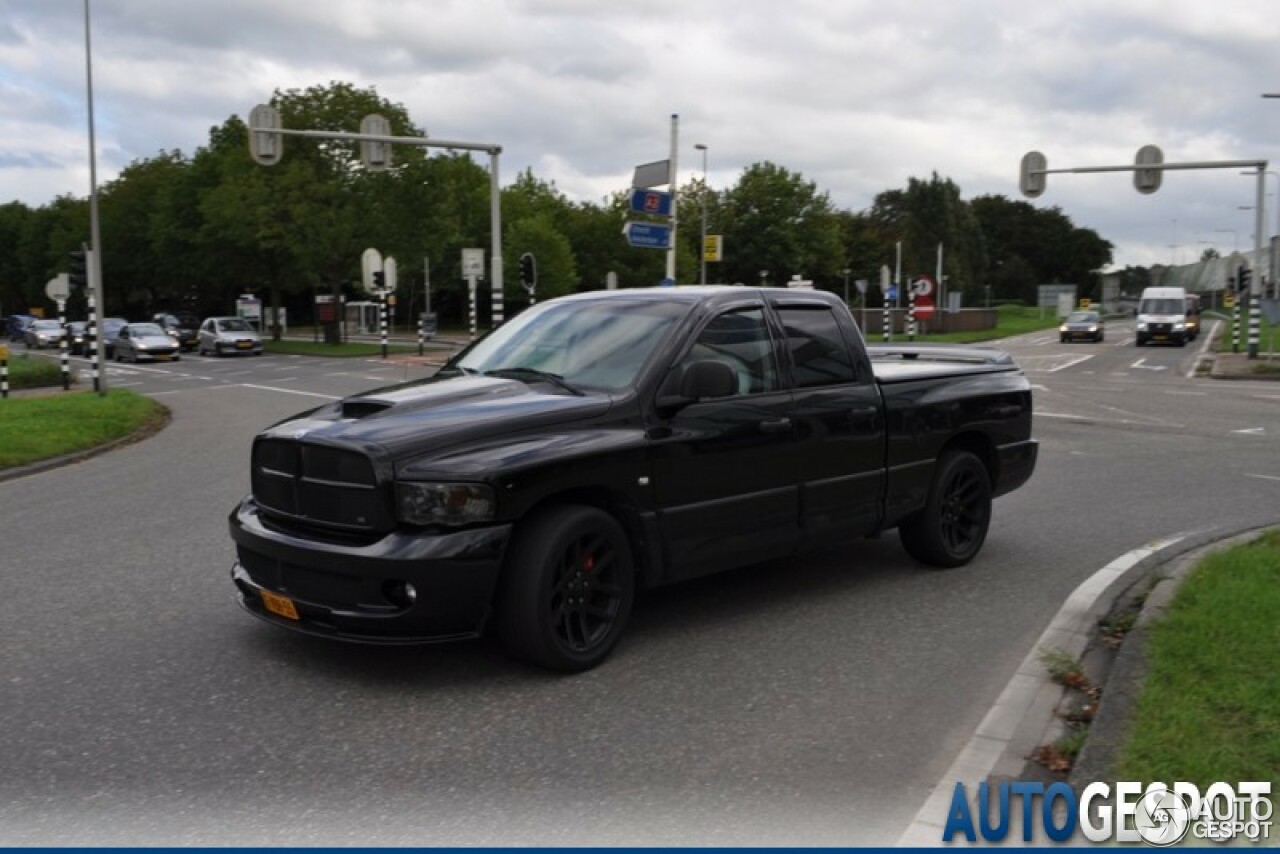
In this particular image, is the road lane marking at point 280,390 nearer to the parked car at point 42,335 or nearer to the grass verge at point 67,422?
the grass verge at point 67,422

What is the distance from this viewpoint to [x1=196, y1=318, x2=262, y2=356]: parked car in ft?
152

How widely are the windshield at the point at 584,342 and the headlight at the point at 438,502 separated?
1.07m

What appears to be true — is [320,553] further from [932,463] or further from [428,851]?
[932,463]

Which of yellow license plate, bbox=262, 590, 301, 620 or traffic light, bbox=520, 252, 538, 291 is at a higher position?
traffic light, bbox=520, 252, 538, 291

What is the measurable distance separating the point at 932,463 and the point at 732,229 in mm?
79655

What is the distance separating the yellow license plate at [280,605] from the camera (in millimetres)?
4977

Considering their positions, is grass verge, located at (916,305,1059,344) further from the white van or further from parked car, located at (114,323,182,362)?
parked car, located at (114,323,182,362)

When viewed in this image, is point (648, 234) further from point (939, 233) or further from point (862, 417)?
point (939, 233)

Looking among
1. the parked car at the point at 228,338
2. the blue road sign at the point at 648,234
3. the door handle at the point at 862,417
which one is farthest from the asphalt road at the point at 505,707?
the parked car at the point at 228,338

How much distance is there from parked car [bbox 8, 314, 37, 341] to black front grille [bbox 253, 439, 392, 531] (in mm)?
66342

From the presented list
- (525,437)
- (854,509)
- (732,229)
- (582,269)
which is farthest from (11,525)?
(732,229)

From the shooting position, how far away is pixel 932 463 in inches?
280

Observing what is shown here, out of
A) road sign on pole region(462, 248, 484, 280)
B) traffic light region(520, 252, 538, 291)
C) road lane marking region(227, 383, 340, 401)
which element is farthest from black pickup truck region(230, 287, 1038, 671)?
road sign on pole region(462, 248, 484, 280)

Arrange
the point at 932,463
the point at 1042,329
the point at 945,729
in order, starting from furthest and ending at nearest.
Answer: the point at 1042,329
the point at 932,463
the point at 945,729
